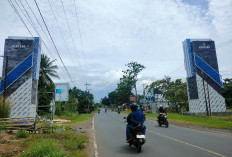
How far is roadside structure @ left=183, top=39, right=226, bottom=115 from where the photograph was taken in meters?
36.2

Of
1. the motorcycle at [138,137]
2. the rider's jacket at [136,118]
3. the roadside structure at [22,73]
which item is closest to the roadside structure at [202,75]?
the roadside structure at [22,73]

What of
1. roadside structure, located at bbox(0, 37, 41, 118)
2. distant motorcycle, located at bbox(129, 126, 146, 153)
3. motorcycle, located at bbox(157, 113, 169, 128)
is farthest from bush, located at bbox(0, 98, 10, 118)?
roadside structure, located at bbox(0, 37, 41, 118)

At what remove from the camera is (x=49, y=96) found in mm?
41156

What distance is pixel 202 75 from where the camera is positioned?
37.4m

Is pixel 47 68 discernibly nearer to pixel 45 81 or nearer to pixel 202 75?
pixel 45 81

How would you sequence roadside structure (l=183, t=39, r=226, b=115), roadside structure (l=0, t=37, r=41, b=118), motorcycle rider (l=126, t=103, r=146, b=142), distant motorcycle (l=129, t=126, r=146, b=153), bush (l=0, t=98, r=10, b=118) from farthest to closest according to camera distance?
roadside structure (l=183, t=39, r=226, b=115), roadside structure (l=0, t=37, r=41, b=118), bush (l=0, t=98, r=10, b=118), motorcycle rider (l=126, t=103, r=146, b=142), distant motorcycle (l=129, t=126, r=146, b=153)

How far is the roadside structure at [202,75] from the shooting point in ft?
119

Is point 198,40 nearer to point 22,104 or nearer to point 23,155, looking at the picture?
point 22,104

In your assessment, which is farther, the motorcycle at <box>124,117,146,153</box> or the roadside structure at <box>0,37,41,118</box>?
the roadside structure at <box>0,37,41,118</box>

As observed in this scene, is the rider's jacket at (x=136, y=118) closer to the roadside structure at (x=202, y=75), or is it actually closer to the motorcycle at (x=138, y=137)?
the motorcycle at (x=138, y=137)

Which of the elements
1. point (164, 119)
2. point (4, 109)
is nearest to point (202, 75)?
point (164, 119)

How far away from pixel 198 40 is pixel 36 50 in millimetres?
30130

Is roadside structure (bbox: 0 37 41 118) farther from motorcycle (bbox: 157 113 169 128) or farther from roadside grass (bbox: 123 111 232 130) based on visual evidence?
roadside grass (bbox: 123 111 232 130)

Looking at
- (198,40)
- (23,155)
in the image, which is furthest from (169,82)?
(23,155)
